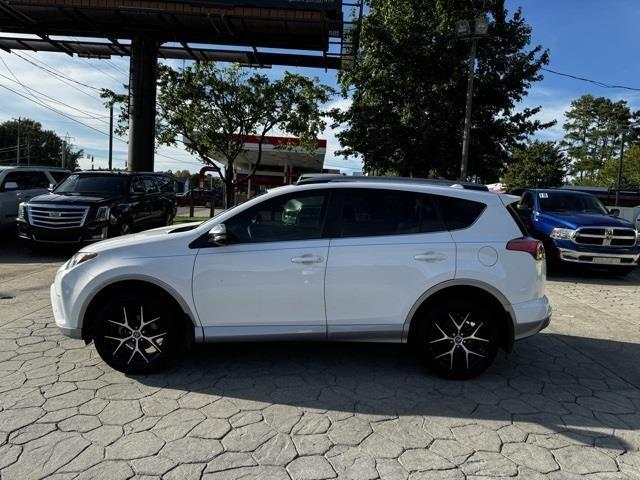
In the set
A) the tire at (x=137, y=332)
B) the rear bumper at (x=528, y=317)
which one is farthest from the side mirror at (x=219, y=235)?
the rear bumper at (x=528, y=317)

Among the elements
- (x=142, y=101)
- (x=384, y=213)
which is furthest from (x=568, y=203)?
(x=142, y=101)

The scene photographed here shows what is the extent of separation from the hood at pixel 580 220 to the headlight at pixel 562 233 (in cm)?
9

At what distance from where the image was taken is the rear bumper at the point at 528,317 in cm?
443

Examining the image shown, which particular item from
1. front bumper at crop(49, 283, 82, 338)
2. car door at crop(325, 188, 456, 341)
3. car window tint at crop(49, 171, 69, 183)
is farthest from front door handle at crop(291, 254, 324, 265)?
car window tint at crop(49, 171, 69, 183)

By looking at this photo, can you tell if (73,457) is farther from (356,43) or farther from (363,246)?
(356,43)

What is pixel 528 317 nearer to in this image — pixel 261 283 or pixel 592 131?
pixel 261 283

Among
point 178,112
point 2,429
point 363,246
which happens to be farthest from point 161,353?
point 178,112

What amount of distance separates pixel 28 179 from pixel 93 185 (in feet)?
9.52

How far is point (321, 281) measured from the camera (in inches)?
169

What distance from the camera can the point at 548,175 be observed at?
50.0 metres

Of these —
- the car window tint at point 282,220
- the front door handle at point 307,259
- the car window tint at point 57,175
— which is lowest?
the front door handle at point 307,259

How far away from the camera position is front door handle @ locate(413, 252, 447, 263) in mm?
4355

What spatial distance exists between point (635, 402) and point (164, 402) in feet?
12.6

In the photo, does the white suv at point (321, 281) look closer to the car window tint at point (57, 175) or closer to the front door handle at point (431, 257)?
the front door handle at point (431, 257)
